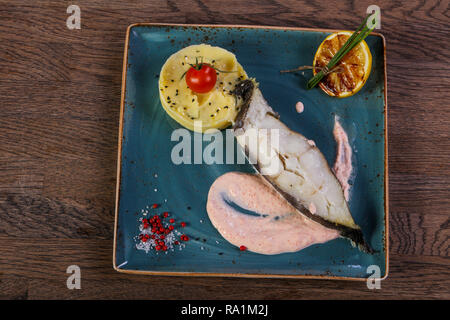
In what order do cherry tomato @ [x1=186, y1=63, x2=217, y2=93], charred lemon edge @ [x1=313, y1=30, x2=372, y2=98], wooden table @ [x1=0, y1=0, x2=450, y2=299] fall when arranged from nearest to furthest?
cherry tomato @ [x1=186, y1=63, x2=217, y2=93]
charred lemon edge @ [x1=313, y1=30, x2=372, y2=98]
wooden table @ [x1=0, y1=0, x2=450, y2=299]

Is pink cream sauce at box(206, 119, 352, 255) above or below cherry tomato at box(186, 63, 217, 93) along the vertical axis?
below

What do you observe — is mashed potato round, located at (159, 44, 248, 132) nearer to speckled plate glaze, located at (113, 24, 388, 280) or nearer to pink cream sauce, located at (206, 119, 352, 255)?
speckled plate glaze, located at (113, 24, 388, 280)

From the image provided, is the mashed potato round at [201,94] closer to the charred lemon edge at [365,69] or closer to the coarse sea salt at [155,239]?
the charred lemon edge at [365,69]

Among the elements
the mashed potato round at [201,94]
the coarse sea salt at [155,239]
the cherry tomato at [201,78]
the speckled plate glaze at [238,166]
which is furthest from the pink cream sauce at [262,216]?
the cherry tomato at [201,78]

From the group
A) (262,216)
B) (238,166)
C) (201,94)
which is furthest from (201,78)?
(262,216)

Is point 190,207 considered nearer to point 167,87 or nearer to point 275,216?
point 275,216

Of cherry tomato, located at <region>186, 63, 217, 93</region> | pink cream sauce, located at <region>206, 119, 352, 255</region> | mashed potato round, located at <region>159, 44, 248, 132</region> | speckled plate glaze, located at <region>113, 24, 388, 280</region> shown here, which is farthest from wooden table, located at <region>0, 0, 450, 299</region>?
cherry tomato, located at <region>186, 63, 217, 93</region>

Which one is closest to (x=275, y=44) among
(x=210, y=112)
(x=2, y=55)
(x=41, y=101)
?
(x=210, y=112)
